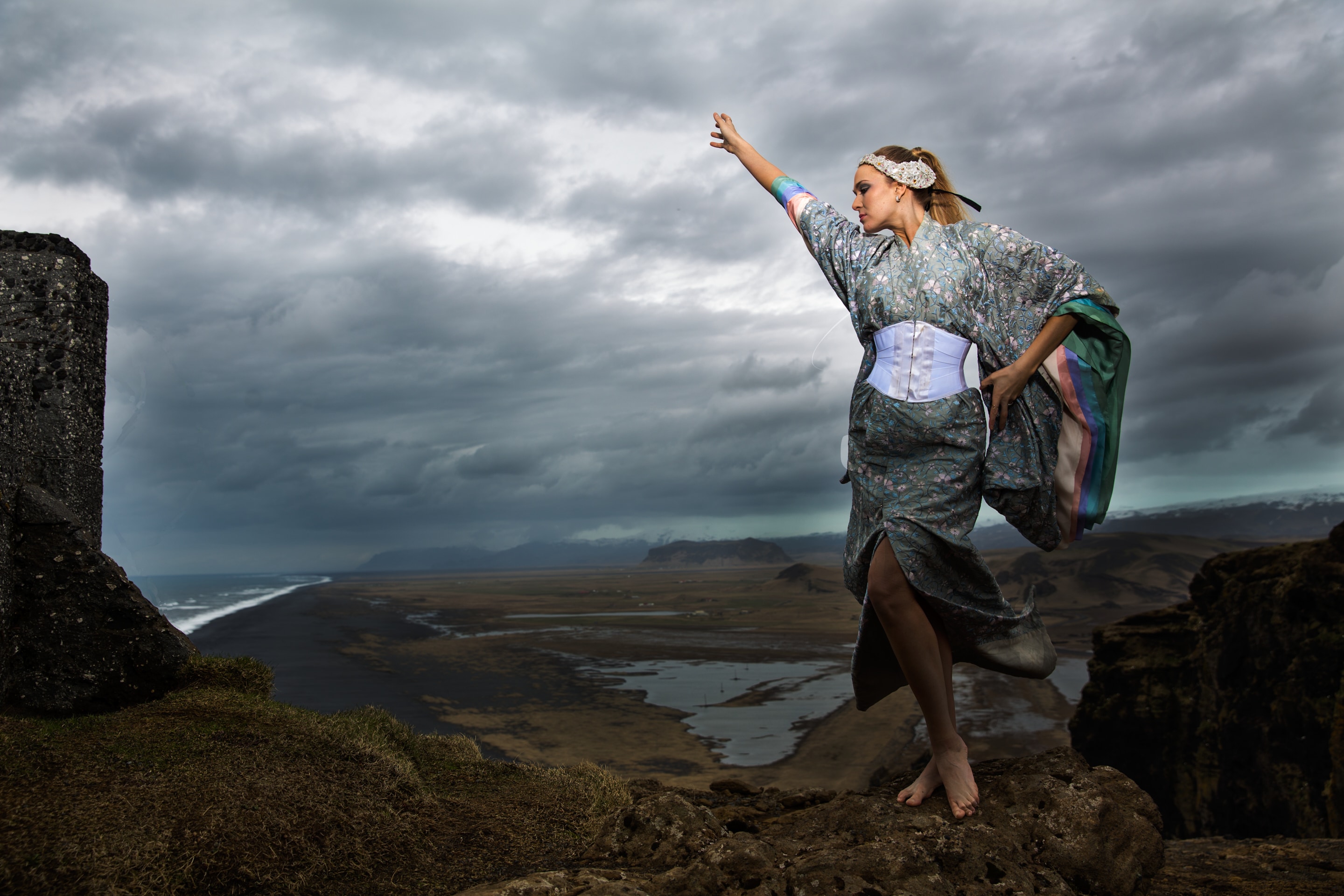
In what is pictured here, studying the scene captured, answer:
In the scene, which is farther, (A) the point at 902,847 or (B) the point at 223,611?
(B) the point at 223,611

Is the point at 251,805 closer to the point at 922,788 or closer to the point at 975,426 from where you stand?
the point at 922,788

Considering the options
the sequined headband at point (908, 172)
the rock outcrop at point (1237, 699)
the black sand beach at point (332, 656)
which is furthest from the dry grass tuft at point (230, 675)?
the rock outcrop at point (1237, 699)

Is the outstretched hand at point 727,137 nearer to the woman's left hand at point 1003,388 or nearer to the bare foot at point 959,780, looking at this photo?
the woman's left hand at point 1003,388

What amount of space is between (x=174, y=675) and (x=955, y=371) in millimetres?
4625

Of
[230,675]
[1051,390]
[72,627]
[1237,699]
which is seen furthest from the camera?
[1237,699]

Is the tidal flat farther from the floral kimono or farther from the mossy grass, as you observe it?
the mossy grass

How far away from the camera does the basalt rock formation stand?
445 cm

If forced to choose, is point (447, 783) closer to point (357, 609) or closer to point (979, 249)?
point (979, 249)

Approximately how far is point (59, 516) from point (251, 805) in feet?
7.57

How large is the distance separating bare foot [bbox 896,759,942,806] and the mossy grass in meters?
1.50

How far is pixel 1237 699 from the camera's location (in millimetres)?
14094

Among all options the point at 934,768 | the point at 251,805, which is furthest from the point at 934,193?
the point at 251,805

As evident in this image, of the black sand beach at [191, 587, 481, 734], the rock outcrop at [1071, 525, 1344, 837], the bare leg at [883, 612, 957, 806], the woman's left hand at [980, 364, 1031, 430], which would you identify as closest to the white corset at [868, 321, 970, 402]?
the woman's left hand at [980, 364, 1031, 430]

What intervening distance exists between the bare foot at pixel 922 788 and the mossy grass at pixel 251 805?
1499mm
